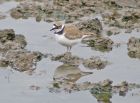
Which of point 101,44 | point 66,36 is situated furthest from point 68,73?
point 101,44

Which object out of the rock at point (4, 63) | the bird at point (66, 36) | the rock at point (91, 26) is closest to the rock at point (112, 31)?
the rock at point (91, 26)

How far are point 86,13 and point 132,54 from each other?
13.8ft

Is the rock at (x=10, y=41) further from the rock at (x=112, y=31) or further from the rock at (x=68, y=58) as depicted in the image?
the rock at (x=112, y=31)

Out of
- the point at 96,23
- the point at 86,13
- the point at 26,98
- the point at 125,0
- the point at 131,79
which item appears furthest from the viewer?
the point at 125,0

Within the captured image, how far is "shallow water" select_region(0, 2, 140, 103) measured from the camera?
12562 millimetres

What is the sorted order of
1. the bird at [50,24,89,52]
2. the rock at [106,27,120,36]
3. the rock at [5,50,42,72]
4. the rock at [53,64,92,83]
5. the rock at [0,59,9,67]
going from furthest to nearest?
the rock at [106,27,120,36] → the bird at [50,24,89,52] → the rock at [0,59,9,67] → the rock at [5,50,42,72] → the rock at [53,64,92,83]

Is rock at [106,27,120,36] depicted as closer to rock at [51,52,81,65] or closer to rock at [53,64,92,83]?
rock at [51,52,81,65]

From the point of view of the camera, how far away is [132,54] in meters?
15.4

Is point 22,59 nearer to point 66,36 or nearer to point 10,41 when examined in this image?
point 66,36

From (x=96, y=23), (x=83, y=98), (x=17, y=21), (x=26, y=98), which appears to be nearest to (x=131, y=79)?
(x=83, y=98)

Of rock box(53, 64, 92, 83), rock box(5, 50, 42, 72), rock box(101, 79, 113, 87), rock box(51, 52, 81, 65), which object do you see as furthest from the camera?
rock box(51, 52, 81, 65)

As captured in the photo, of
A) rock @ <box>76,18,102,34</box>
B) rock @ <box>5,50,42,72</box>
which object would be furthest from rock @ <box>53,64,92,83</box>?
rock @ <box>76,18,102,34</box>

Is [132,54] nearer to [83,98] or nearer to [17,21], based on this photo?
[83,98]

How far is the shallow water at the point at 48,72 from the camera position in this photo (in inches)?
495
